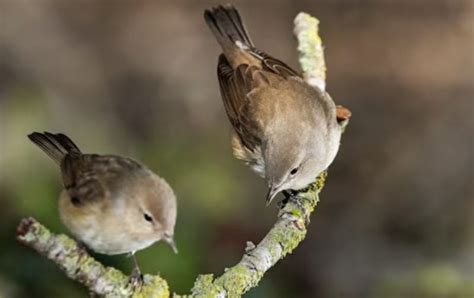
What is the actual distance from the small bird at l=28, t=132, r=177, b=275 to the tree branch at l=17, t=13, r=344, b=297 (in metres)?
0.30

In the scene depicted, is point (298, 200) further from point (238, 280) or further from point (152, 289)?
point (152, 289)

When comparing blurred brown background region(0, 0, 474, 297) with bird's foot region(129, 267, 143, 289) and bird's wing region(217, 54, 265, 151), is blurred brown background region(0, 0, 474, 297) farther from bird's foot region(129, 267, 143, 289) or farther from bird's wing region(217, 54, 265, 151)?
bird's foot region(129, 267, 143, 289)

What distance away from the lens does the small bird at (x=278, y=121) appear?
5.23 meters

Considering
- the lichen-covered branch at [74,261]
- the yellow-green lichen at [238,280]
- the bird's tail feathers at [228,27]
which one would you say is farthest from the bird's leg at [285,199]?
the lichen-covered branch at [74,261]

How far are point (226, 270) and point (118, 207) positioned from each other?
584 millimetres

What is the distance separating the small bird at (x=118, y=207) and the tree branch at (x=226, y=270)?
299mm

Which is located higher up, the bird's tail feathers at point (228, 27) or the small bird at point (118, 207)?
the bird's tail feathers at point (228, 27)

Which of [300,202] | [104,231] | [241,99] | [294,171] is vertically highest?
[241,99]

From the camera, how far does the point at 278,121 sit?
5.37m

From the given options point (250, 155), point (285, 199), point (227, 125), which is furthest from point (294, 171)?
point (227, 125)

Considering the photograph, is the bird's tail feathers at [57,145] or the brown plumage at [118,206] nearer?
the brown plumage at [118,206]

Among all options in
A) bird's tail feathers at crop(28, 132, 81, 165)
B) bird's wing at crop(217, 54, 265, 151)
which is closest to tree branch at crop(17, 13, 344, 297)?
bird's wing at crop(217, 54, 265, 151)

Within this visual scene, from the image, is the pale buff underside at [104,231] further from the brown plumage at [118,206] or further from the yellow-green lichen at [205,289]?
the yellow-green lichen at [205,289]

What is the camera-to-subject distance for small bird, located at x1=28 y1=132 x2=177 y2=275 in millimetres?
3484
